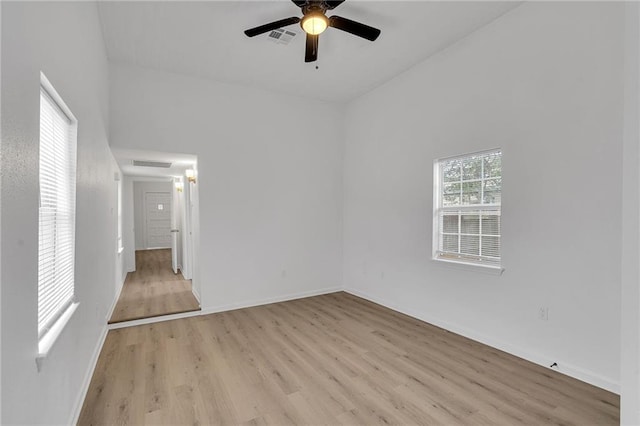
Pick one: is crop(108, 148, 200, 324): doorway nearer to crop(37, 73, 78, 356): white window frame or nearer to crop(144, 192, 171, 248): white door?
crop(144, 192, 171, 248): white door

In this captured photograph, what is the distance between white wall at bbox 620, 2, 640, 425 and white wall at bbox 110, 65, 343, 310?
13.7 feet

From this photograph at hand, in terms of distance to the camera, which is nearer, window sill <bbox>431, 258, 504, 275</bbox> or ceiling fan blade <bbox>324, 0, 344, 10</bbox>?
ceiling fan blade <bbox>324, 0, 344, 10</bbox>

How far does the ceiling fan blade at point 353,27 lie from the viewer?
2.62 metres

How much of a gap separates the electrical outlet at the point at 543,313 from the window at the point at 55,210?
3.67 meters

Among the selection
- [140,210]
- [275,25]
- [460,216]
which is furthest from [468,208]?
[140,210]

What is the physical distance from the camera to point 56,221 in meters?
1.89

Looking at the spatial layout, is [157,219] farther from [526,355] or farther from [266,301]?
[526,355]

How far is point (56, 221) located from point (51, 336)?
2.22ft

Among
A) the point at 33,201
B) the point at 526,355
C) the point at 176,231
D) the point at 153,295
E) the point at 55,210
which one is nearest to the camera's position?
the point at 33,201

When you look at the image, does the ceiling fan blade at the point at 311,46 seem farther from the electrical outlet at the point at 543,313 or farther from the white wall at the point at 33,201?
the electrical outlet at the point at 543,313

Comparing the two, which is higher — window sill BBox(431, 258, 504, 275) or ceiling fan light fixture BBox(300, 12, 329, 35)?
ceiling fan light fixture BBox(300, 12, 329, 35)

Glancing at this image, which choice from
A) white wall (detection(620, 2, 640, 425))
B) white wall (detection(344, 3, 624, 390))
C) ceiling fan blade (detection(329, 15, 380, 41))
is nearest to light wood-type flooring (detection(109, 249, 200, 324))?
white wall (detection(344, 3, 624, 390))

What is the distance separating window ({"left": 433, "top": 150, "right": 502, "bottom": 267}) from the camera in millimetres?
3361

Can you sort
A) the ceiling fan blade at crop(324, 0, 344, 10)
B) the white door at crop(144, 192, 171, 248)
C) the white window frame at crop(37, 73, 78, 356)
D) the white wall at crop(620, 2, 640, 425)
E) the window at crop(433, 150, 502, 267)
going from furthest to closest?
1. the white door at crop(144, 192, 171, 248)
2. the window at crop(433, 150, 502, 267)
3. the ceiling fan blade at crop(324, 0, 344, 10)
4. the white window frame at crop(37, 73, 78, 356)
5. the white wall at crop(620, 2, 640, 425)
